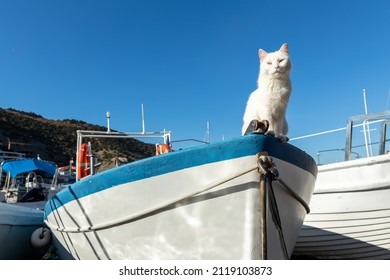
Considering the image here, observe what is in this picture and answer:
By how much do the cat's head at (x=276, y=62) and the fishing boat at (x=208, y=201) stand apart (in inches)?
31.1

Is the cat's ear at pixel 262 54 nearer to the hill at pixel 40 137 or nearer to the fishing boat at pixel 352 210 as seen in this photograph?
the fishing boat at pixel 352 210

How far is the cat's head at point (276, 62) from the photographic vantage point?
306cm

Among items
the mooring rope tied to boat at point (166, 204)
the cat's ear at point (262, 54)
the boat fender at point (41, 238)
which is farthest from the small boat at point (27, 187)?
the cat's ear at point (262, 54)

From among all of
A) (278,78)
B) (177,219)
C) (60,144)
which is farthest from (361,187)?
(60,144)

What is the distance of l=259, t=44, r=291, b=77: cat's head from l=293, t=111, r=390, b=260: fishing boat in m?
2.39

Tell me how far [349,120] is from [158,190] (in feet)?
13.8

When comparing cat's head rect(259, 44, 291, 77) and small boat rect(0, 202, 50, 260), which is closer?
cat's head rect(259, 44, 291, 77)

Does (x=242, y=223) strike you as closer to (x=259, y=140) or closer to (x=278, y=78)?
(x=259, y=140)

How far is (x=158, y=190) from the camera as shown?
2.70 metres

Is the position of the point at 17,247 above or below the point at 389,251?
above

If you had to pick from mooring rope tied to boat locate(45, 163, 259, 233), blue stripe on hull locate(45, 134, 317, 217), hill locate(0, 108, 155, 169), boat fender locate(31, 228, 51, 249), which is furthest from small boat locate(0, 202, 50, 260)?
hill locate(0, 108, 155, 169)

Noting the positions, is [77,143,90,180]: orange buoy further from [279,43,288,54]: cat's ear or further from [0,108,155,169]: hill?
[0,108,155,169]: hill

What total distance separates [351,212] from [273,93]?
2.77 m

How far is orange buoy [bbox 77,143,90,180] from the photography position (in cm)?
452
